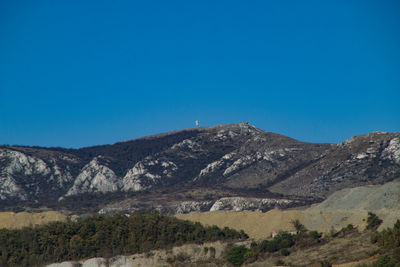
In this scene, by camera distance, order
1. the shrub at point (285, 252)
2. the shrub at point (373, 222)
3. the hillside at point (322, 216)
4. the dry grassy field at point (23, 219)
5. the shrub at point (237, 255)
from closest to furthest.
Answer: the shrub at point (237, 255) < the shrub at point (285, 252) < the shrub at point (373, 222) < the hillside at point (322, 216) < the dry grassy field at point (23, 219)

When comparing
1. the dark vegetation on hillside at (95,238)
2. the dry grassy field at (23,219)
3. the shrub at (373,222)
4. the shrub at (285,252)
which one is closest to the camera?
the shrub at (285,252)

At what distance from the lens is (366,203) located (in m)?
127

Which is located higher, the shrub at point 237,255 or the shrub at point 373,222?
the shrub at point 373,222

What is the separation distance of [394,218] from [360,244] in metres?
10.3

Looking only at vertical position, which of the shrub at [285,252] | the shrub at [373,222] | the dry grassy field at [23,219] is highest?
the dry grassy field at [23,219]

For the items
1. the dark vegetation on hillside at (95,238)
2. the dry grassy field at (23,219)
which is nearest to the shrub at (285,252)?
the dark vegetation on hillside at (95,238)

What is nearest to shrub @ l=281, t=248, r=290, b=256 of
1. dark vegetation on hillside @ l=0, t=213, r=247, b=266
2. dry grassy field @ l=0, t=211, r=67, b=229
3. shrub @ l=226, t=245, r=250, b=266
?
shrub @ l=226, t=245, r=250, b=266

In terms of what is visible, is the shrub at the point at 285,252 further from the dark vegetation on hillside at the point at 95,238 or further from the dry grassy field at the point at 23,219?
the dry grassy field at the point at 23,219

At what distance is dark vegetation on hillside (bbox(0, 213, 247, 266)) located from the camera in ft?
336

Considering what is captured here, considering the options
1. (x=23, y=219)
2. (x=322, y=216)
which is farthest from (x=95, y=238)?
(x=322, y=216)

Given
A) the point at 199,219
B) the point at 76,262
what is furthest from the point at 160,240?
the point at 199,219

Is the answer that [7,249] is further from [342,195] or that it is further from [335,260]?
[342,195]

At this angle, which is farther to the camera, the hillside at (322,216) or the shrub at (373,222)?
the hillside at (322,216)

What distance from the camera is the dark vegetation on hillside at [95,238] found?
102m
